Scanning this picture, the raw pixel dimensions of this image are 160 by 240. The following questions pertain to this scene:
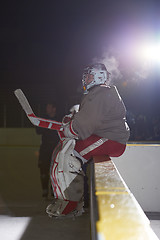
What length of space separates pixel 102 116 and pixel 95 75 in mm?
384

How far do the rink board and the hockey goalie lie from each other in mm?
972

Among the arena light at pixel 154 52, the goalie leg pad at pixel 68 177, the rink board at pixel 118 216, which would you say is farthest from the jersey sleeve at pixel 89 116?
the arena light at pixel 154 52

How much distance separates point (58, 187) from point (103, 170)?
0.75 metres

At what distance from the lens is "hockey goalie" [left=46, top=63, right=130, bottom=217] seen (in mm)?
2119

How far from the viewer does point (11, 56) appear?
3928cm

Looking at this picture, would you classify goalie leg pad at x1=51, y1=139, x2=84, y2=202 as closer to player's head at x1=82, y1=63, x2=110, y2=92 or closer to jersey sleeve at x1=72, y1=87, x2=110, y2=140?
jersey sleeve at x1=72, y1=87, x2=110, y2=140

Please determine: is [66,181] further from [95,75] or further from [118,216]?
[118,216]

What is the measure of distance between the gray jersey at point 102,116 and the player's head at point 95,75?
0.14 metres

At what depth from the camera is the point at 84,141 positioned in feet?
7.22

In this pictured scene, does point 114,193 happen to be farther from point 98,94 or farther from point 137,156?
point 137,156

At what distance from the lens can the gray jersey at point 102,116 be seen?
2105mm

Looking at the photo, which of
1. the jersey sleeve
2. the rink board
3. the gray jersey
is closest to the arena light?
the gray jersey

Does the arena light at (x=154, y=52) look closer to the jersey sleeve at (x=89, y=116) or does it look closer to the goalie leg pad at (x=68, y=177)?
the jersey sleeve at (x=89, y=116)

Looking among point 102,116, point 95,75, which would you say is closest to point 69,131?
point 102,116
